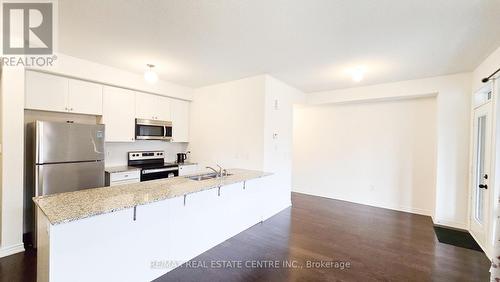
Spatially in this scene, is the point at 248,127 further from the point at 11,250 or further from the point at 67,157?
the point at 11,250

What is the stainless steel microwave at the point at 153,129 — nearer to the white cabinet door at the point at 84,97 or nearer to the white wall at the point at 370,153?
the white cabinet door at the point at 84,97

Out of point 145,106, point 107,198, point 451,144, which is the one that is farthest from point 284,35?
point 451,144

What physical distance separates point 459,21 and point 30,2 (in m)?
4.04

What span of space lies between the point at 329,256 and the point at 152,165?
11.5ft

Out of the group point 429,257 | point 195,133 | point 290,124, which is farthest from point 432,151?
point 195,133

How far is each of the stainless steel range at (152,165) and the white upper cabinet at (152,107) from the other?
2.63 ft

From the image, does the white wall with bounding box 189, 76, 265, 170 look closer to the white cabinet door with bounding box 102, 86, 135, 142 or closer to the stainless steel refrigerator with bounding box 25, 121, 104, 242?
the white cabinet door with bounding box 102, 86, 135, 142

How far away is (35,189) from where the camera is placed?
2869 mm

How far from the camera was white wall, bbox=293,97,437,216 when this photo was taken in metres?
4.53

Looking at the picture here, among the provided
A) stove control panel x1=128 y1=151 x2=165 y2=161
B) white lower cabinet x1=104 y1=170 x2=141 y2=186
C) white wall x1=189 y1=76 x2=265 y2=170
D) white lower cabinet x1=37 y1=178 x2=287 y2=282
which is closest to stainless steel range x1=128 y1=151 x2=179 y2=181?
stove control panel x1=128 y1=151 x2=165 y2=161

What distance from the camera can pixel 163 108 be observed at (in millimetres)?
4680

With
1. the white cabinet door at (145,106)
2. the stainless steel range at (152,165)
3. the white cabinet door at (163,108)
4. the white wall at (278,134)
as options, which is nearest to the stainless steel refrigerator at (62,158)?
the stainless steel range at (152,165)

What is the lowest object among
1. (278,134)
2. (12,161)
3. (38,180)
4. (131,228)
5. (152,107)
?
(131,228)

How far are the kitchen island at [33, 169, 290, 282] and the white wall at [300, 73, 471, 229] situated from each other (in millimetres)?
3531
